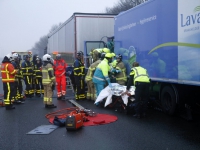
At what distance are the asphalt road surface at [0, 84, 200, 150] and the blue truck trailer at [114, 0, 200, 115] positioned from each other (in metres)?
0.68

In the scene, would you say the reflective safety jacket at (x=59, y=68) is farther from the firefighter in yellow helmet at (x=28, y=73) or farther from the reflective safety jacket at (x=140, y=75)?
the reflective safety jacket at (x=140, y=75)

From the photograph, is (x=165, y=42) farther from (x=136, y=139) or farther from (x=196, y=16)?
(x=136, y=139)

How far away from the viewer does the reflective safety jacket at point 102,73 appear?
11.8 meters

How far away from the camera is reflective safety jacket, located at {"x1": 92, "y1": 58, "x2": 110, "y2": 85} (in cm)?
1184

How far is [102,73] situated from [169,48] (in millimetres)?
3566

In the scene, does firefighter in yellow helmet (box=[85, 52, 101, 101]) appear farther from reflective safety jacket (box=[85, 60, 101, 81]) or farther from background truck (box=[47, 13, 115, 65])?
background truck (box=[47, 13, 115, 65])

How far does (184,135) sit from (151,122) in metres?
1.56

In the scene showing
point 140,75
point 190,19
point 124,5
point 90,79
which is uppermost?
point 124,5

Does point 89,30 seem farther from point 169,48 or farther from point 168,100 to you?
point 169,48

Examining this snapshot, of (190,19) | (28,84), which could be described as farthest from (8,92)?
(190,19)

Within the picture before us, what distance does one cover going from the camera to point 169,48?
29.8 feet

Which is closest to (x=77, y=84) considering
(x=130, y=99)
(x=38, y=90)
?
(x=38, y=90)

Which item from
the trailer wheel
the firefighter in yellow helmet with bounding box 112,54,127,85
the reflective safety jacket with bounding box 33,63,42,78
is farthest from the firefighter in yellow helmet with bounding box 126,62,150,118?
the reflective safety jacket with bounding box 33,63,42,78

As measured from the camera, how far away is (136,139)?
7.19 metres
